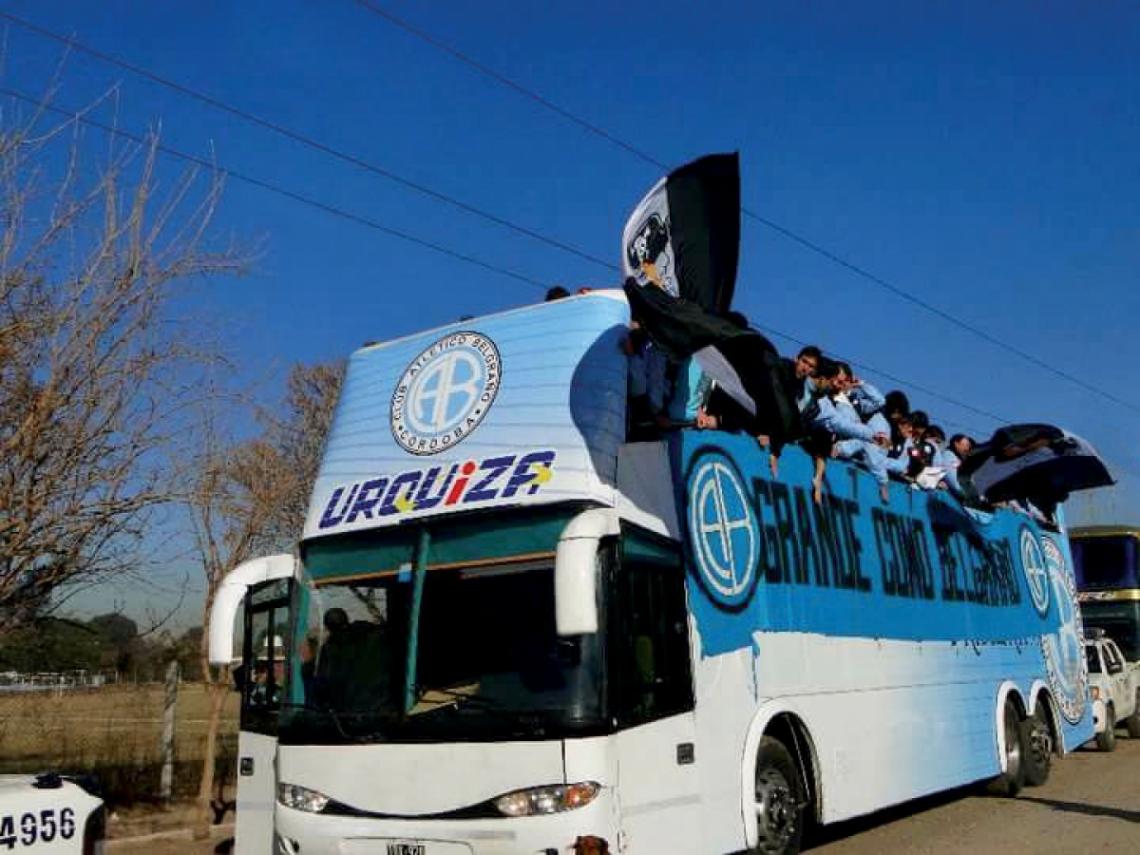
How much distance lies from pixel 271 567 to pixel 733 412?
3.59 meters

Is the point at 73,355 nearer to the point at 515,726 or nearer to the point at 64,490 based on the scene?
the point at 64,490

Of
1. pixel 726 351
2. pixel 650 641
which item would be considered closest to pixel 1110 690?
pixel 726 351

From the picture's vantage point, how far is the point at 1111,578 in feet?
86.0

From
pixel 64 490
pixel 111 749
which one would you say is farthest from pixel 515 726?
pixel 111 749

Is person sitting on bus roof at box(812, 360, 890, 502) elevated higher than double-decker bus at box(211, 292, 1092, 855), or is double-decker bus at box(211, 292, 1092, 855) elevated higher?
person sitting on bus roof at box(812, 360, 890, 502)

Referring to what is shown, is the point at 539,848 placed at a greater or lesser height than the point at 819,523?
lesser

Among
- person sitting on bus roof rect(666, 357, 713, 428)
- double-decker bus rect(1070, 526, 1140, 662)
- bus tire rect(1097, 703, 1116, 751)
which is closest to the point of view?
person sitting on bus roof rect(666, 357, 713, 428)

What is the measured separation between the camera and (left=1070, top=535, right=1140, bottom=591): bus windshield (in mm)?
25922

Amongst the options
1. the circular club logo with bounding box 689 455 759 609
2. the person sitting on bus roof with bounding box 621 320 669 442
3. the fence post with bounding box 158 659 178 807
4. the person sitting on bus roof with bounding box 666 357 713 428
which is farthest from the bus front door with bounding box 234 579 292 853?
the fence post with bounding box 158 659 178 807

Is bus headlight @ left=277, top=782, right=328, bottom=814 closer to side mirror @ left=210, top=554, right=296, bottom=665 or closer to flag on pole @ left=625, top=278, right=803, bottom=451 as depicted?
side mirror @ left=210, top=554, right=296, bottom=665

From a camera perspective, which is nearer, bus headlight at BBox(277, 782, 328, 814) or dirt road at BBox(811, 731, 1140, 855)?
bus headlight at BBox(277, 782, 328, 814)

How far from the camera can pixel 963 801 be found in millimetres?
12961

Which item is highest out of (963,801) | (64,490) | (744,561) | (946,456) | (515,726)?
(946,456)

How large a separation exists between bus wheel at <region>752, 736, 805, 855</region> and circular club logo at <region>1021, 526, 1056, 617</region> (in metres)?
7.44
